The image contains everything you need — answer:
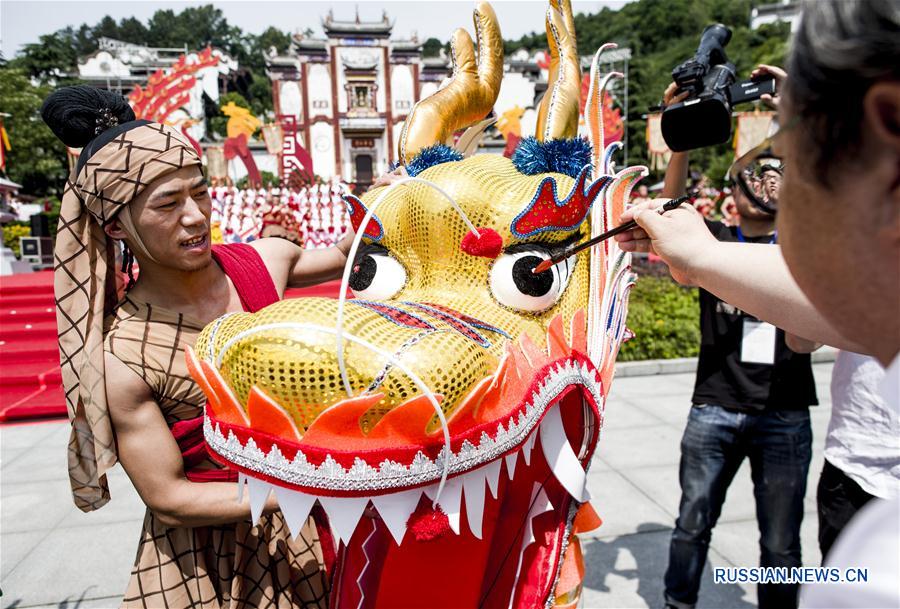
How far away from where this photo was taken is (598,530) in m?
3.02

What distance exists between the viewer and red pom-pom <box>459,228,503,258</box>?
1.35 m

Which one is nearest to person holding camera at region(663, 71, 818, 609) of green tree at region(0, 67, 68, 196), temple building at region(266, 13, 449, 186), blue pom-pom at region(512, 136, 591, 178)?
blue pom-pom at region(512, 136, 591, 178)

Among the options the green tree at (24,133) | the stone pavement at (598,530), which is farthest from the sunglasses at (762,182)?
the green tree at (24,133)

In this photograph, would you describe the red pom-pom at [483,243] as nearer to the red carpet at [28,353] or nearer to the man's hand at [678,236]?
the man's hand at [678,236]

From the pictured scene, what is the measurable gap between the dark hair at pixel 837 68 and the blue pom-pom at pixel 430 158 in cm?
114

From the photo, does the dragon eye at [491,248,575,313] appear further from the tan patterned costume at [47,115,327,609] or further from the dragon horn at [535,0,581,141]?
the tan patterned costume at [47,115,327,609]

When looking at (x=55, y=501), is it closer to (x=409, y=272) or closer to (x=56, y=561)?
(x=56, y=561)

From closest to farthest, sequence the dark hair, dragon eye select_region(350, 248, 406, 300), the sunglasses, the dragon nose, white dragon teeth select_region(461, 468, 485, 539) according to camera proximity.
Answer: the dark hair
the dragon nose
white dragon teeth select_region(461, 468, 485, 539)
dragon eye select_region(350, 248, 406, 300)
the sunglasses

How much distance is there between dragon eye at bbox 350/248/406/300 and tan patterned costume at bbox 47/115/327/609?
40 cm

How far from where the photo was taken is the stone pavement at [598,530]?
263 centimetres

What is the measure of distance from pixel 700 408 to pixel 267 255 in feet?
5.68

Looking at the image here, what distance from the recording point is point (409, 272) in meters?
1.47

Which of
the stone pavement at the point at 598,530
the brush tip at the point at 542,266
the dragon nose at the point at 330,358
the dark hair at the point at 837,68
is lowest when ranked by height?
the stone pavement at the point at 598,530

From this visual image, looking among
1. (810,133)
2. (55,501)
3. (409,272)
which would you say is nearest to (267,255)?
(409,272)
